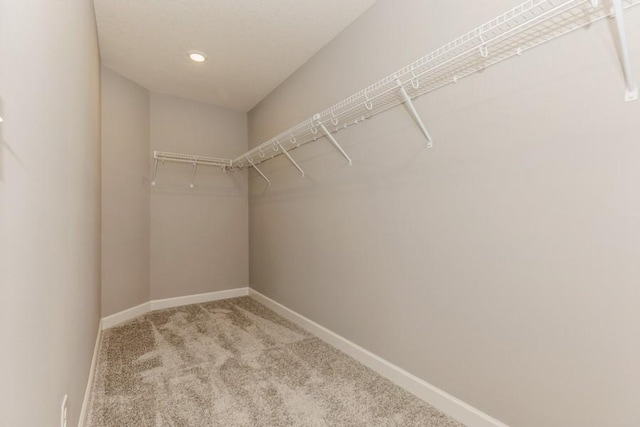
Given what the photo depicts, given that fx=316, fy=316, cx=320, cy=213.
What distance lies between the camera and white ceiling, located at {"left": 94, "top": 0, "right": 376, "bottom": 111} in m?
2.05

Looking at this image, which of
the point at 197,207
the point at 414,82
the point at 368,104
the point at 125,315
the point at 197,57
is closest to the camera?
the point at 414,82

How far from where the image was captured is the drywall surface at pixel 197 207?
3426 millimetres

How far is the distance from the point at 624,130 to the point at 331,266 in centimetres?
181

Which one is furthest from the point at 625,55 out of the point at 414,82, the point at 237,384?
the point at 237,384

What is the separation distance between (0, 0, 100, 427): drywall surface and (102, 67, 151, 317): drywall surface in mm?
1433

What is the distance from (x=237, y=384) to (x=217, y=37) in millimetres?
2398

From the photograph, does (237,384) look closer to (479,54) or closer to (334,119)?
(334,119)

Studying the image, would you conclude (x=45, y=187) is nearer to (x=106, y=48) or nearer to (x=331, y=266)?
(x=331, y=266)

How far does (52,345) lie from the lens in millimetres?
1013

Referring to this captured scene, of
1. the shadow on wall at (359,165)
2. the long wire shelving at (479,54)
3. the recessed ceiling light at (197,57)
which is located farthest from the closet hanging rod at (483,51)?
the recessed ceiling light at (197,57)

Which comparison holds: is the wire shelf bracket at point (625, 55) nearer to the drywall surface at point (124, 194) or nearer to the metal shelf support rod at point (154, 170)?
the drywall surface at point (124, 194)

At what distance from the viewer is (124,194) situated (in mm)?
3037

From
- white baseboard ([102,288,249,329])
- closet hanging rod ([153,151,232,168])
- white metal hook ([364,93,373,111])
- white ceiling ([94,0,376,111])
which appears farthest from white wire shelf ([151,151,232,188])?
white metal hook ([364,93,373,111])

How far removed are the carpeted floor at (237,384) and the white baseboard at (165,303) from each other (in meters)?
0.16
